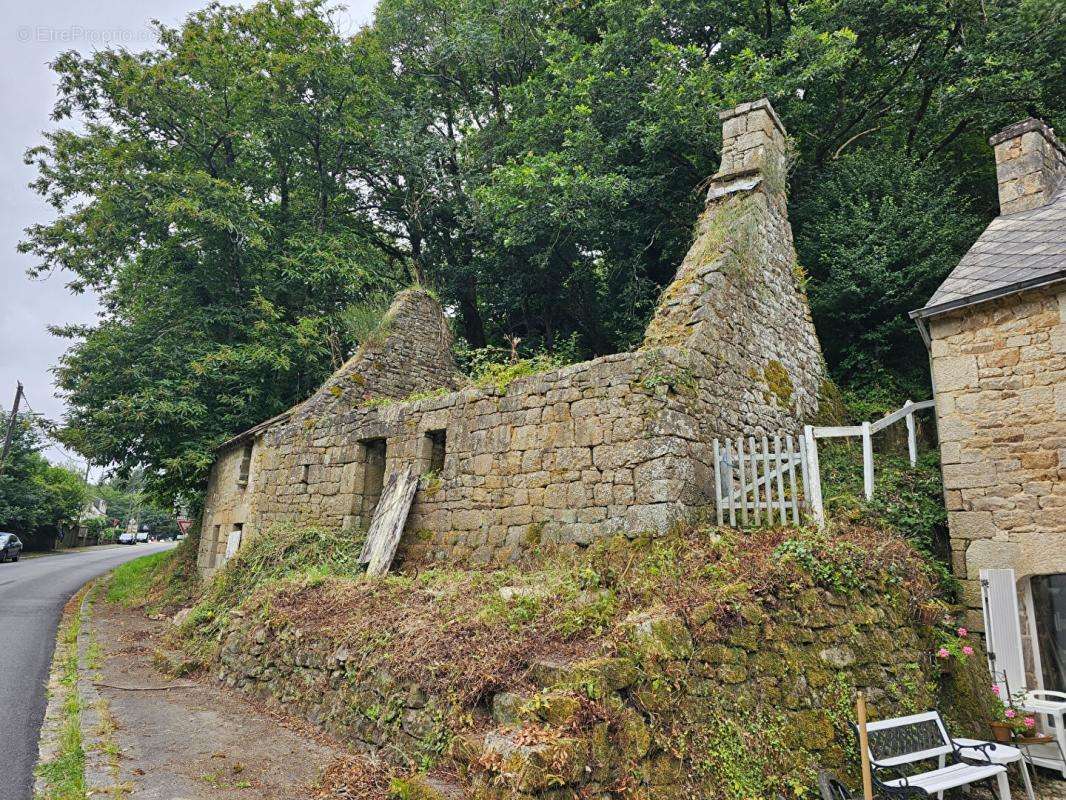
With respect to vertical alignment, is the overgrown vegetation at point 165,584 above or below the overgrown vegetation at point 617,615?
below

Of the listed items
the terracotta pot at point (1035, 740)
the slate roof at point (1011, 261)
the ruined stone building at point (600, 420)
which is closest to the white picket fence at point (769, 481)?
the ruined stone building at point (600, 420)

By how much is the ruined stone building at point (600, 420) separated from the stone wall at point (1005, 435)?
2.02 meters

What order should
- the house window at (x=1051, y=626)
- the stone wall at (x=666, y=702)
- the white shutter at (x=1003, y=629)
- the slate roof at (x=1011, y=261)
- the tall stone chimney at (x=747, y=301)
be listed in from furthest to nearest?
the tall stone chimney at (x=747, y=301) < the house window at (x=1051, y=626) < the slate roof at (x=1011, y=261) < the white shutter at (x=1003, y=629) < the stone wall at (x=666, y=702)

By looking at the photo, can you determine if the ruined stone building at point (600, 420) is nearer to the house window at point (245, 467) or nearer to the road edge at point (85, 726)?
the house window at point (245, 467)

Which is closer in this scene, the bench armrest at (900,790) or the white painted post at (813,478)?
the bench armrest at (900,790)

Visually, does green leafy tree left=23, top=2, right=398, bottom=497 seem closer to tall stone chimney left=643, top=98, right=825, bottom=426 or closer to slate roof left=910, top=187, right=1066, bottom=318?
tall stone chimney left=643, top=98, right=825, bottom=426

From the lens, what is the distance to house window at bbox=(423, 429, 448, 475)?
29.0 feet

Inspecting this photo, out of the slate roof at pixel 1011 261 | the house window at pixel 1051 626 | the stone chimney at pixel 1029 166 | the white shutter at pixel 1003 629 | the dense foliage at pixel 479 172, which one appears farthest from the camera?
the dense foliage at pixel 479 172

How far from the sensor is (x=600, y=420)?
6.64 metres

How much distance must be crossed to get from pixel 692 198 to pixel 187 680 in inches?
469

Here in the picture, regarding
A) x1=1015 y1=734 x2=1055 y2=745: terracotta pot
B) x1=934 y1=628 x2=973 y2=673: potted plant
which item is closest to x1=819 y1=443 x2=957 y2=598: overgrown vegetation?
x1=934 y1=628 x2=973 y2=673: potted plant

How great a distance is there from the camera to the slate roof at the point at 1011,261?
6918 millimetres

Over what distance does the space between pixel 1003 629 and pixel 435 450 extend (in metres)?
6.88

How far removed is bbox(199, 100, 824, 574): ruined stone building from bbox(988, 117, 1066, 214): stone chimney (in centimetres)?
289
